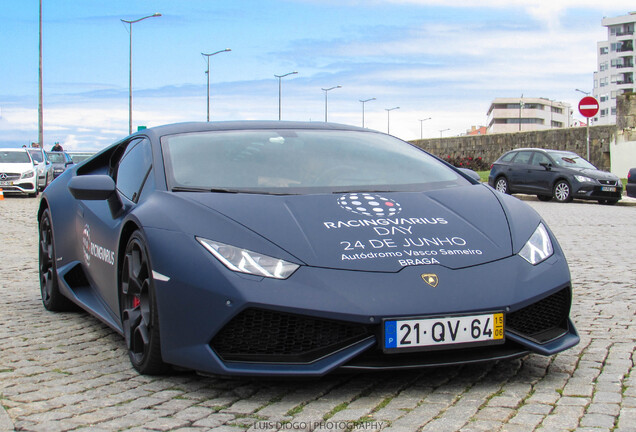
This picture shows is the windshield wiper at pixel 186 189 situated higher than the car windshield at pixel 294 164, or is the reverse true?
the car windshield at pixel 294 164

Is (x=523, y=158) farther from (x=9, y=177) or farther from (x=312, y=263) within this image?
(x=312, y=263)

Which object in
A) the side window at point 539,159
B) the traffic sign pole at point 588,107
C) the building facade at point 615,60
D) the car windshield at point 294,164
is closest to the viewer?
the car windshield at point 294,164

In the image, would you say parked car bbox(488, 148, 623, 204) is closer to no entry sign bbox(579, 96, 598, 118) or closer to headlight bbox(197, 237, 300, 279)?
no entry sign bbox(579, 96, 598, 118)

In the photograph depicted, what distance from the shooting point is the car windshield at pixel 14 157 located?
25391mm

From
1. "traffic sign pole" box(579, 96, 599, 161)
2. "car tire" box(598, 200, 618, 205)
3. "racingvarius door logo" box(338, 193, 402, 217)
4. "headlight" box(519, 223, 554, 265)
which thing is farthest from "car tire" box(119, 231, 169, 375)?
"traffic sign pole" box(579, 96, 599, 161)

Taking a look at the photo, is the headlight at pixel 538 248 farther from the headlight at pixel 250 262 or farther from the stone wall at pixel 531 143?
the stone wall at pixel 531 143

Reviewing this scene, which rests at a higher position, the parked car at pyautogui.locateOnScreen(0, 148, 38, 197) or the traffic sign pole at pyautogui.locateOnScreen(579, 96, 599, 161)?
the traffic sign pole at pyautogui.locateOnScreen(579, 96, 599, 161)

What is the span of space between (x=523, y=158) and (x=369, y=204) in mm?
19669

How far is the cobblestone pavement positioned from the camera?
309 cm

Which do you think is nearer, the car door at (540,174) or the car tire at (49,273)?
the car tire at (49,273)

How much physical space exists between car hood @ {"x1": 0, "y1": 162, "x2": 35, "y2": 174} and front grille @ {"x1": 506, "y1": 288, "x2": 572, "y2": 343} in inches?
905

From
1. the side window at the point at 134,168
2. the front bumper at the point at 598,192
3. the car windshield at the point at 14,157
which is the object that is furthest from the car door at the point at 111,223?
the car windshield at the point at 14,157

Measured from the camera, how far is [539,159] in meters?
22.2

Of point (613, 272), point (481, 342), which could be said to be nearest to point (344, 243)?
point (481, 342)
